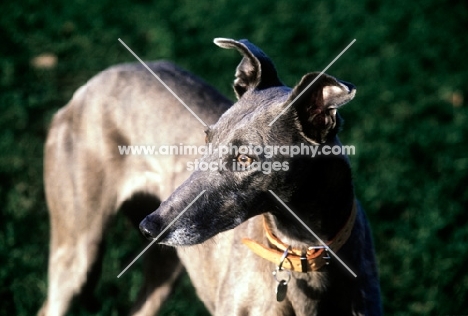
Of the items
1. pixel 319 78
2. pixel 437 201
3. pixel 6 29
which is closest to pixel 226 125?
pixel 319 78

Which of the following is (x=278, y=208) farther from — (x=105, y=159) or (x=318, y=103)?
(x=105, y=159)

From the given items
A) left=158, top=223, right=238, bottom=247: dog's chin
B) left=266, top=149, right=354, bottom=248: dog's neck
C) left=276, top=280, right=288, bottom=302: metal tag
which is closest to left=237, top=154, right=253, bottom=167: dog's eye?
left=266, top=149, right=354, bottom=248: dog's neck

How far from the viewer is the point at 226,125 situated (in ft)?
10.7

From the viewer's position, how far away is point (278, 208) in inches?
129

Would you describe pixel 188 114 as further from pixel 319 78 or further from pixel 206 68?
Answer: pixel 206 68

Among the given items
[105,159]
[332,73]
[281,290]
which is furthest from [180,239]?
[332,73]

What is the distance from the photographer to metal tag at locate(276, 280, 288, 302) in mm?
3303

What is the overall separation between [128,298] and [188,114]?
4.66 feet

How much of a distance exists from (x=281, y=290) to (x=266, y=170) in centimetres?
57

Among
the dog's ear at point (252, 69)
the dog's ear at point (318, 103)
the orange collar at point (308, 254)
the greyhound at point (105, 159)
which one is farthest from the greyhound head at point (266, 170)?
the greyhound at point (105, 159)

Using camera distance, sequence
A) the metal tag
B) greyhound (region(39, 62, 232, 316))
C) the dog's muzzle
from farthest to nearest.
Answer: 1. greyhound (region(39, 62, 232, 316))
2. the metal tag
3. the dog's muzzle

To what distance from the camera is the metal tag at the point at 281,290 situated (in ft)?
10.8

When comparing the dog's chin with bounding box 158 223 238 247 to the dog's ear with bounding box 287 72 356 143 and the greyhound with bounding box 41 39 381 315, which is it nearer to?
the greyhound with bounding box 41 39 381 315

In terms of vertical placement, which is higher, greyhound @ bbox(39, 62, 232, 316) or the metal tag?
the metal tag
